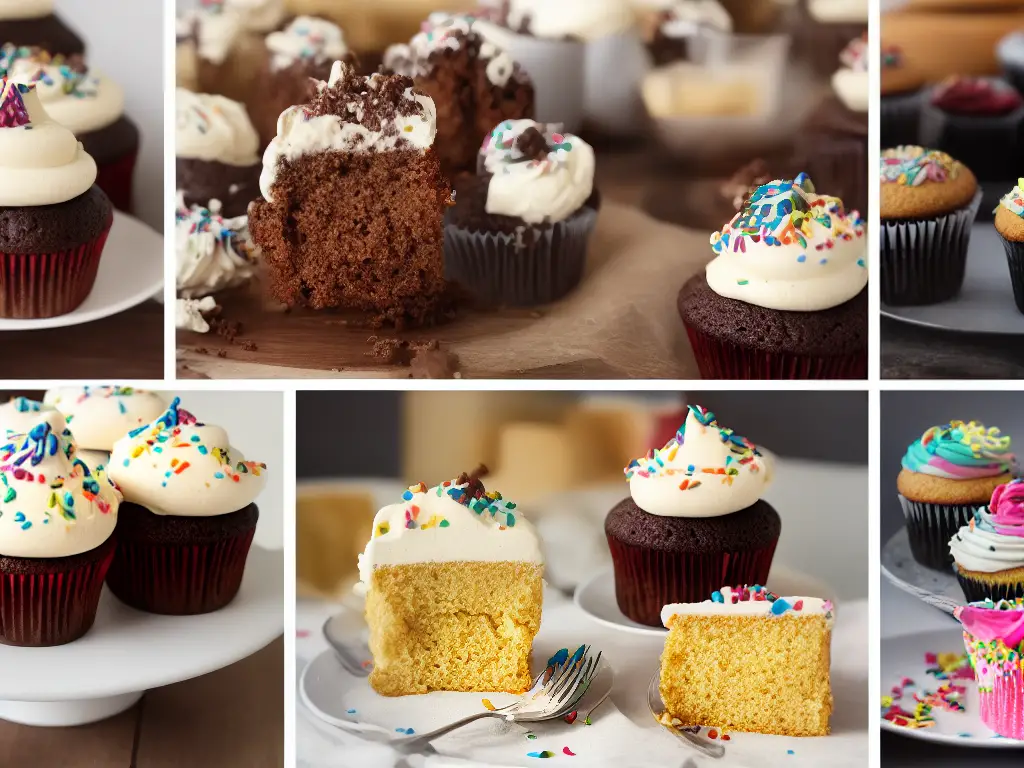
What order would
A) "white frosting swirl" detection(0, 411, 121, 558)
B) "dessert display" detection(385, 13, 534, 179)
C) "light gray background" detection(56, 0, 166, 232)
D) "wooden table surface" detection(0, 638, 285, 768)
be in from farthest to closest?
"dessert display" detection(385, 13, 534, 179)
"light gray background" detection(56, 0, 166, 232)
"wooden table surface" detection(0, 638, 285, 768)
"white frosting swirl" detection(0, 411, 121, 558)

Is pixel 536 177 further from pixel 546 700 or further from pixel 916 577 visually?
pixel 916 577

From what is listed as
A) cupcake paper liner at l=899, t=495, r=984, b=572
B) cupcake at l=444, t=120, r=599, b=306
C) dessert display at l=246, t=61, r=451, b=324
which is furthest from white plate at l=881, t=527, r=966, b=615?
dessert display at l=246, t=61, r=451, b=324

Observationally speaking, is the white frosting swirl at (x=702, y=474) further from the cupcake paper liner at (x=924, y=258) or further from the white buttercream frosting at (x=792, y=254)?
the cupcake paper liner at (x=924, y=258)

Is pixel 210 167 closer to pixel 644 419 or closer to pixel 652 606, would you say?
pixel 644 419

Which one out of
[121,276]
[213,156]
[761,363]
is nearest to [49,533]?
[121,276]

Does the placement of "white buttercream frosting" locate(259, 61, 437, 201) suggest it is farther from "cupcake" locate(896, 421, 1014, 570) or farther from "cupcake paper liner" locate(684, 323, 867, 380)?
"cupcake" locate(896, 421, 1014, 570)

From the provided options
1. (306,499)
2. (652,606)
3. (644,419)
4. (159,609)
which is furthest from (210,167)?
(652,606)

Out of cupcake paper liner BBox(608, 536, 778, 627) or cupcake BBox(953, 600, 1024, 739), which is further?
cupcake paper liner BBox(608, 536, 778, 627)
